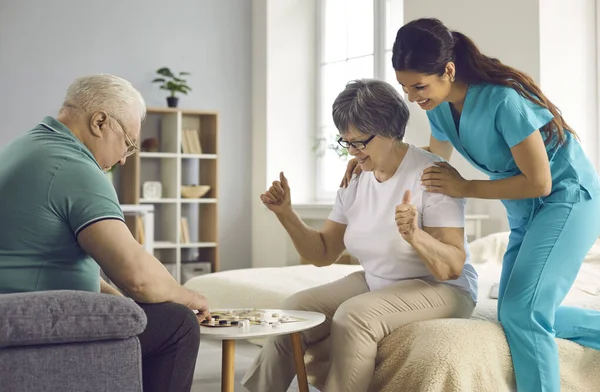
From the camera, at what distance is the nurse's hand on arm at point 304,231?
2.31 meters

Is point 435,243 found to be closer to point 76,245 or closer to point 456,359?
point 456,359

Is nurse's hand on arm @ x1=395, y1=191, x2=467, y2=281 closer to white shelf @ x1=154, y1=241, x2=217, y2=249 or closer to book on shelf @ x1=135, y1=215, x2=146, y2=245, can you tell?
book on shelf @ x1=135, y1=215, x2=146, y2=245

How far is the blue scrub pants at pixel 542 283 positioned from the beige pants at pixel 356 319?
0.18 m

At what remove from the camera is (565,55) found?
173 inches

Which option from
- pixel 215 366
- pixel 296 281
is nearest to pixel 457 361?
pixel 296 281

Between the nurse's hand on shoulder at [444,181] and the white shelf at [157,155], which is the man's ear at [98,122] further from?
the white shelf at [157,155]

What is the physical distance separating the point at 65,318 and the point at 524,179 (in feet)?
3.75

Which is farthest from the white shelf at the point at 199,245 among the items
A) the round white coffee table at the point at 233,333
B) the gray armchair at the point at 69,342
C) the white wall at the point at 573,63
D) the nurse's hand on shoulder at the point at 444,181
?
the gray armchair at the point at 69,342

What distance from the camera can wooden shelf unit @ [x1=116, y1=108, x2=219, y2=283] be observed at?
595 centimetres

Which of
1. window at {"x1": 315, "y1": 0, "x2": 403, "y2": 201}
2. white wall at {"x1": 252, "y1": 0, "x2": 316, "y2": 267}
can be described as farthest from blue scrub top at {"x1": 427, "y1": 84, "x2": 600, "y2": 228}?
white wall at {"x1": 252, "y1": 0, "x2": 316, "y2": 267}

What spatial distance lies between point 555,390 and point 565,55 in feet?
9.44

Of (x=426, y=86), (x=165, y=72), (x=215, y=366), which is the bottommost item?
(x=215, y=366)

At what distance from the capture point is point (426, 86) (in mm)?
2033

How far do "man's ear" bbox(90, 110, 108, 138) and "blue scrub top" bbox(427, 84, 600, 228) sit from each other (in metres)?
0.92
